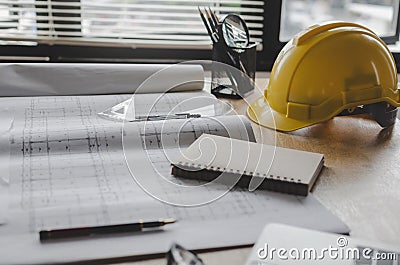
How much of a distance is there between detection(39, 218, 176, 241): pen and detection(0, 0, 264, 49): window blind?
927 millimetres

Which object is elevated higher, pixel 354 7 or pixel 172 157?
pixel 354 7

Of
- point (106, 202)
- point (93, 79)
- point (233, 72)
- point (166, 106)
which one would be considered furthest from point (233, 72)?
point (106, 202)

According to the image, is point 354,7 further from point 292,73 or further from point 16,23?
point 16,23

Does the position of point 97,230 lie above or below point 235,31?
below

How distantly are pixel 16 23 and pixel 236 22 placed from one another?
0.66 m

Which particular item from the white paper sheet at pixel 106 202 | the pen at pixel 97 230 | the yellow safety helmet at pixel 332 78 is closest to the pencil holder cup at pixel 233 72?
the yellow safety helmet at pixel 332 78

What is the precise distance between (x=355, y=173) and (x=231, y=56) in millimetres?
416

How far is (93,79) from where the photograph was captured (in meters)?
1.11

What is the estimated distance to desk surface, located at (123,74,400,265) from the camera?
630 millimetres

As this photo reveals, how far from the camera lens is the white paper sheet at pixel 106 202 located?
22.9 inches

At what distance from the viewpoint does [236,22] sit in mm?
1119

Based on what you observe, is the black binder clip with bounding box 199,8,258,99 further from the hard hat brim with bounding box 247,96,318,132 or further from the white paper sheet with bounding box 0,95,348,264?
the white paper sheet with bounding box 0,95,348,264

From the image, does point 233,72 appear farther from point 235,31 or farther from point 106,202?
point 106,202

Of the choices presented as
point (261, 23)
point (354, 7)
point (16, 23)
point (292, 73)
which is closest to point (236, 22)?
point (292, 73)
